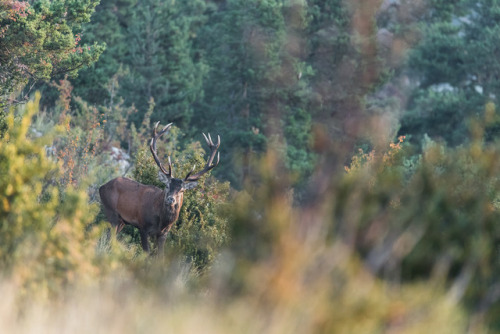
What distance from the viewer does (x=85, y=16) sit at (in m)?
16.6

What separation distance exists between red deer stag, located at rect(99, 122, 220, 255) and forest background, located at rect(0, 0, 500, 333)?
31 cm

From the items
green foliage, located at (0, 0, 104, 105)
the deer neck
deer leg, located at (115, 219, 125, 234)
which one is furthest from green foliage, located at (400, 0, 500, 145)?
the deer neck

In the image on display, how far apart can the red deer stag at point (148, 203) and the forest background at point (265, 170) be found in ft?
1.00

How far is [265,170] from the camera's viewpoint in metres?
6.62

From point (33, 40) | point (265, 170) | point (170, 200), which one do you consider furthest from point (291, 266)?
point (33, 40)

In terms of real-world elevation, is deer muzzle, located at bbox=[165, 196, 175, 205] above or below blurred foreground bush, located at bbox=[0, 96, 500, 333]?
below

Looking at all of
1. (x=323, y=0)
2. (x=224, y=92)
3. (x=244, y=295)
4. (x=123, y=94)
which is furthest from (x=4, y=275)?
(x=323, y=0)

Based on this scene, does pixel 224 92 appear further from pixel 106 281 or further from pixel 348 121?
pixel 106 281

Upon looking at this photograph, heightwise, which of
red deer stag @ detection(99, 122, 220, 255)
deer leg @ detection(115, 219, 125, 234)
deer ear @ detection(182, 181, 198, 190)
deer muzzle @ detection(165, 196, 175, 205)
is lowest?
deer leg @ detection(115, 219, 125, 234)

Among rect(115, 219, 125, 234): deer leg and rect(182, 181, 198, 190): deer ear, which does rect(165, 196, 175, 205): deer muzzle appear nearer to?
rect(182, 181, 198, 190): deer ear

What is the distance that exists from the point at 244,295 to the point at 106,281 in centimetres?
101

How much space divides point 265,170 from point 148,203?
7.08 metres

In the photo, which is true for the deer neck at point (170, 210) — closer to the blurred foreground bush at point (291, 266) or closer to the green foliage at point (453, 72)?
the blurred foreground bush at point (291, 266)

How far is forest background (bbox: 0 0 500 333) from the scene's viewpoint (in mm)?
5578
